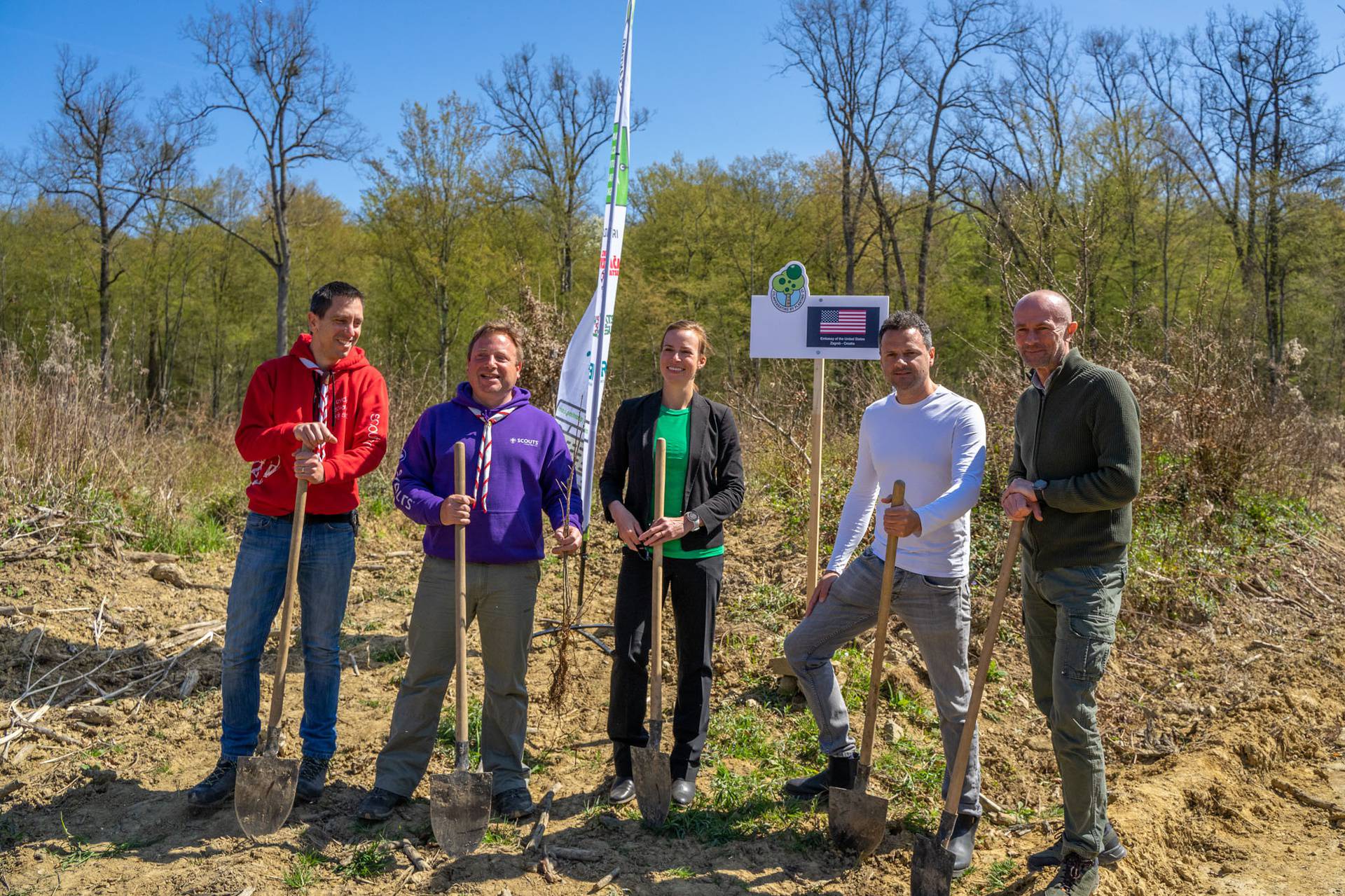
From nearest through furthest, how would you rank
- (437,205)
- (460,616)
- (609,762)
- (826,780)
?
1. (460,616)
2. (826,780)
3. (609,762)
4. (437,205)

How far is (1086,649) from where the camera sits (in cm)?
325

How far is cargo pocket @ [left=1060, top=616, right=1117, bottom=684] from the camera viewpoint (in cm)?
325

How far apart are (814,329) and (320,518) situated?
9.12 feet

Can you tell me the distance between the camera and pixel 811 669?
3.90 metres

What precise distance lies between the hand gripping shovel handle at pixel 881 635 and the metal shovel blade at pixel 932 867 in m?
0.35

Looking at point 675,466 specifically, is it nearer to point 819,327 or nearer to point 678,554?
point 678,554

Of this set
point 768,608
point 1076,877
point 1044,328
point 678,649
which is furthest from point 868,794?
point 768,608

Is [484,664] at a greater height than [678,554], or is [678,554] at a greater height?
[678,554]

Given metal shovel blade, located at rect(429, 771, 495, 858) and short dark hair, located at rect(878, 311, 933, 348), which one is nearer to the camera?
metal shovel blade, located at rect(429, 771, 495, 858)

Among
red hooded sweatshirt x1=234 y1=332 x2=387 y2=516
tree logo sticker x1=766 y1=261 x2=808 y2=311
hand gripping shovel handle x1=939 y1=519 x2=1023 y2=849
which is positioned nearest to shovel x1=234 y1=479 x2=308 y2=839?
red hooded sweatshirt x1=234 y1=332 x2=387 y2=516

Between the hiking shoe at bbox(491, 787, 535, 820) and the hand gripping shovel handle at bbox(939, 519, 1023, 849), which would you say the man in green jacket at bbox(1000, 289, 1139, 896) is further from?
the hiking shoe at bbox(491, 787, 535, 820)

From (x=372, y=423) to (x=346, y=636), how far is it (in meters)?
2.79

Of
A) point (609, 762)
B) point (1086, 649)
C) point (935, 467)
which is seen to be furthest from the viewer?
point (609, 762)

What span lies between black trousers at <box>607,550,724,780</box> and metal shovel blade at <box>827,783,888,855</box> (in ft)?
2.25
